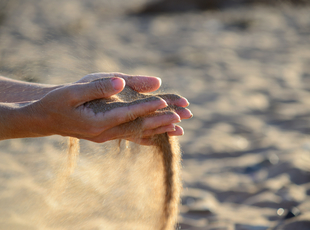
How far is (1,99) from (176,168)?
1.24 metres

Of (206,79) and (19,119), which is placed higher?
(206,79)

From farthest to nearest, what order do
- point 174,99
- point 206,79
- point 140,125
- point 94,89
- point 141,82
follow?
point 206,79 → point 141,82 → point 174,99 → point 140,125 → point 94,89

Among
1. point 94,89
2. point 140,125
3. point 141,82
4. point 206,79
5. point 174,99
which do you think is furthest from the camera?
point 206,79

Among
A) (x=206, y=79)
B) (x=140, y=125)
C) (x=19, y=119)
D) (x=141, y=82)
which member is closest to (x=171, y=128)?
(x=140, y=125)

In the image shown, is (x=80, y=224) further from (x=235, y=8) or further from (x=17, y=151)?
(x=235, y=8)

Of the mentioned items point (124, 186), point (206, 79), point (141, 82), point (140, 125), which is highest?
point (206, 79)

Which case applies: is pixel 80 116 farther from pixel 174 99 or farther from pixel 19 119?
pixel 174 99

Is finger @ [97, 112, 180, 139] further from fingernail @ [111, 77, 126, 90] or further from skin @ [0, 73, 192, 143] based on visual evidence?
fingernail @ [111, 77, 126, 90]

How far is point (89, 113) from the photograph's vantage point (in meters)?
1.60

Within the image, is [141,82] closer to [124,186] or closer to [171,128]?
[171,128]

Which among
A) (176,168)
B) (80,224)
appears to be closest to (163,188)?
(176,168)

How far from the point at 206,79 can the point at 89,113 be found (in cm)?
360

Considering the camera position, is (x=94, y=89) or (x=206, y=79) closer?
(x=94, y=89)

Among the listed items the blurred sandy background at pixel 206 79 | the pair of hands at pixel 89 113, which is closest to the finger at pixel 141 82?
the pair of hands at pixel 89 113
